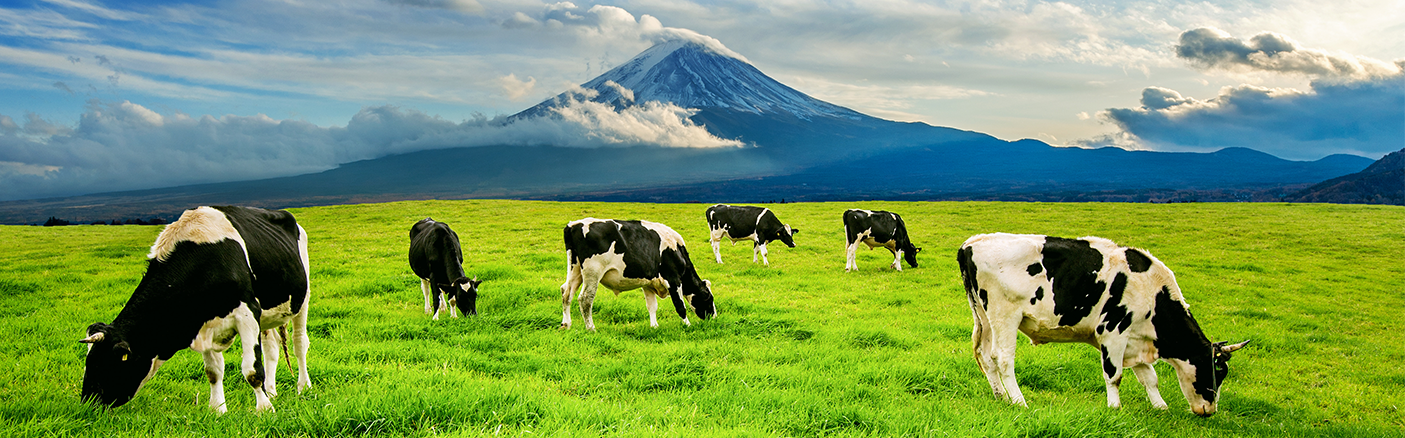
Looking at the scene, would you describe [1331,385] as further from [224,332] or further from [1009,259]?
[224,332]

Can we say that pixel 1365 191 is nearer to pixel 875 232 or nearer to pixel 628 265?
Answer: pixel 875 232

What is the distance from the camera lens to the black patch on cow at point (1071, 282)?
23.7ft

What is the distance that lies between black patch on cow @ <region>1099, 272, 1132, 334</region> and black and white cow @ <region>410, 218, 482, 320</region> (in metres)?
9.74

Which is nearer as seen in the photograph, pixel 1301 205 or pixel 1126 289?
pixel 1126 289

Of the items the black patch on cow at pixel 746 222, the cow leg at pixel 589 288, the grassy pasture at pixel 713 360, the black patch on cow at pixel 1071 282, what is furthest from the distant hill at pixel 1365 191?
the cow leg at pixel 589 288

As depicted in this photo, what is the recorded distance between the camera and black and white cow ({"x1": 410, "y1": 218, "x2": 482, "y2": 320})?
36.7ft

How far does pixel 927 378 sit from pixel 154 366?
27.1 feet

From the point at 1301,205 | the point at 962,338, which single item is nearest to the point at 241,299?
the point at 962,338

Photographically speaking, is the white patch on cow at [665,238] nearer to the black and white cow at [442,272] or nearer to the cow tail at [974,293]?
the black and white cow at [442,272]

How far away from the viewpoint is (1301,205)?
4325 cm

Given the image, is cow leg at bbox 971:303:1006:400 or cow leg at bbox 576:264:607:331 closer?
cow leg at bbox 971:303:1006:400

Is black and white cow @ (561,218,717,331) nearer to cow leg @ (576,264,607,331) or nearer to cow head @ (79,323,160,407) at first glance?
cow leg @ (576,264,607,331)

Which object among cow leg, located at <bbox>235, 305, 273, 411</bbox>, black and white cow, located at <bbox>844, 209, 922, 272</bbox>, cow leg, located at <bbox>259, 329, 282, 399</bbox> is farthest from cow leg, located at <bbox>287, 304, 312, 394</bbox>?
black and white cow, located at <bbox>844, 209, 922, 272</bbox>

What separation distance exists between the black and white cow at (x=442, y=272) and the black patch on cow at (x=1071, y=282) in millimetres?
9186
